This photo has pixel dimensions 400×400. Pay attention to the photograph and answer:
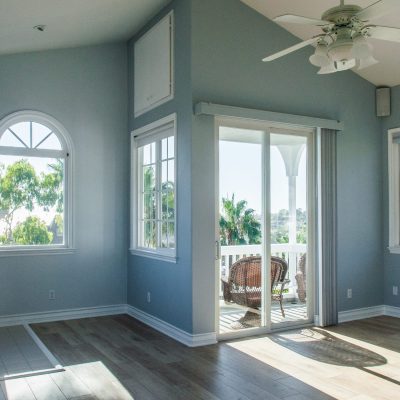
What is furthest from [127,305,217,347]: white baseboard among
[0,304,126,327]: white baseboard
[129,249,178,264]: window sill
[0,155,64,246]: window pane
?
[0,155,64,246]: window pane

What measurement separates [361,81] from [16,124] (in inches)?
160

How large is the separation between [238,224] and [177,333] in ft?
4.10

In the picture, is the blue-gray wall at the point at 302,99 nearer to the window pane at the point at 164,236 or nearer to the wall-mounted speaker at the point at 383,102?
the wall-mounted speaker at the point at 383,102

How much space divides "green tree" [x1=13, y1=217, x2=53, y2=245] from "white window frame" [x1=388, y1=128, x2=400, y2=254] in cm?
407

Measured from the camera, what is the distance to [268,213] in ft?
16.6

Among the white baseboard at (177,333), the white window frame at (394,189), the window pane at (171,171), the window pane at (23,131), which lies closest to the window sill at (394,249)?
the white window frame at (394,189)

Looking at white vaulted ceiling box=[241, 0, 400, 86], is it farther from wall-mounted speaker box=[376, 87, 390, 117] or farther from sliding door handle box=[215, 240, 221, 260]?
sliding door handle box=[215, 240, 221, 260]

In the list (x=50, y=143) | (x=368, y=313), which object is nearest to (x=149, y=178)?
(x=50, y=143)

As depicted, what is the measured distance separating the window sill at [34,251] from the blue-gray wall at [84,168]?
0.05m

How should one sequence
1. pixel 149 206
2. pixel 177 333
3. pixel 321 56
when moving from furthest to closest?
1. pixel 149 206
2. pixel 177 333
3. pixel 321 56

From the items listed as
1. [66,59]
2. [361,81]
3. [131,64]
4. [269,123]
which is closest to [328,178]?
[269,123]

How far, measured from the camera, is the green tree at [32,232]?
5.48 metres

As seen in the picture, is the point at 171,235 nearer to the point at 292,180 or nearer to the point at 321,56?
the point at 292,180

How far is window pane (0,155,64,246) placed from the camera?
5414 mm
